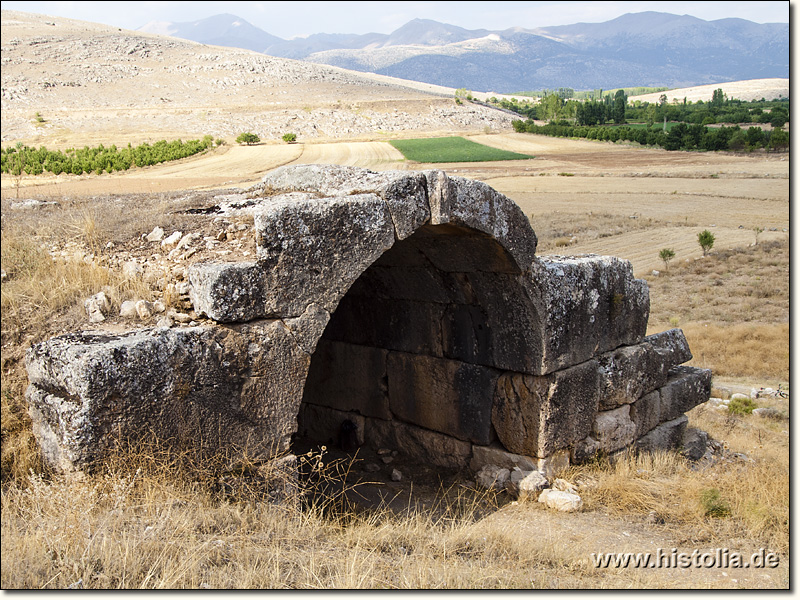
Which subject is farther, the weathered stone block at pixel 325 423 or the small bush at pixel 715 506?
the weathered stone block at pixel 325 423

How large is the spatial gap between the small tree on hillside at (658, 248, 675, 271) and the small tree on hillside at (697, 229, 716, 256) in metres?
0.62

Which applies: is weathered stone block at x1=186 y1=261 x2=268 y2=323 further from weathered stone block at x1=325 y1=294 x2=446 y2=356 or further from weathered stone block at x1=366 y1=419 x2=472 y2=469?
weathered stone block at x1=366 y1=419 x2=472 y2=469

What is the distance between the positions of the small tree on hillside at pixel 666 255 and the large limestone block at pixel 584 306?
7.75 metres

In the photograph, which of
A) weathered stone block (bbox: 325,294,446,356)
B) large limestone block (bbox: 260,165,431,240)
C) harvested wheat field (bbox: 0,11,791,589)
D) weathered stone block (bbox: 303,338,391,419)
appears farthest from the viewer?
weathered stone block (bbox: 303,338,391,419)

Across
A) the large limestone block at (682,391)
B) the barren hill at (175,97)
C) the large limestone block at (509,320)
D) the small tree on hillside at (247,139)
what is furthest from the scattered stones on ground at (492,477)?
the small tree on hillside at (247,139)

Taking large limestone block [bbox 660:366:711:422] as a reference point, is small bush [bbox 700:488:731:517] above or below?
below

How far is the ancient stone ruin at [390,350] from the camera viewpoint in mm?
3383

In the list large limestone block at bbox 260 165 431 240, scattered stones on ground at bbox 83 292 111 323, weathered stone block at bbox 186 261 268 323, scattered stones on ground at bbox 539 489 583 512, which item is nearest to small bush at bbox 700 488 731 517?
scattered stones on ground at bbox 539 489 583 512

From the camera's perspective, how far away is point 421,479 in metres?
6.11

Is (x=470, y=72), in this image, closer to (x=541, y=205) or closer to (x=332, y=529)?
(x=541, y=205)

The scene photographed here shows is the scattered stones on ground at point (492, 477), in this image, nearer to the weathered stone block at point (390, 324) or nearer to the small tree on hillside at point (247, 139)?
the weathered stone block at point (390, 324)

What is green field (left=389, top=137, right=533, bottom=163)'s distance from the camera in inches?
544

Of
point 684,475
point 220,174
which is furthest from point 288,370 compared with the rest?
point 220,174

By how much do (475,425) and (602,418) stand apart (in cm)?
129
